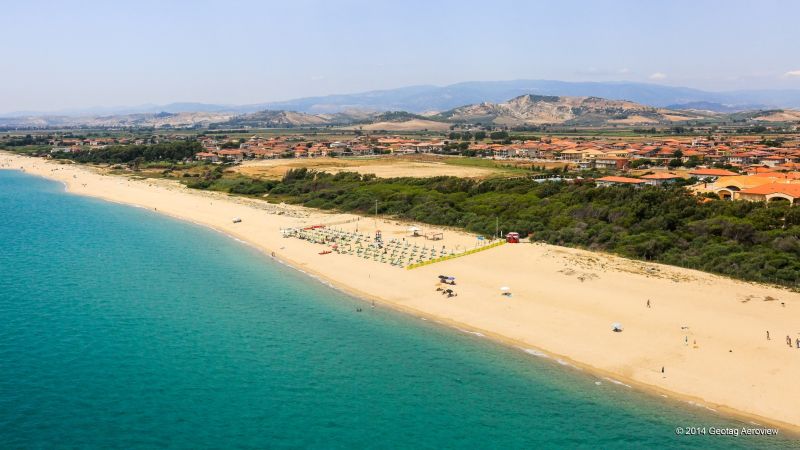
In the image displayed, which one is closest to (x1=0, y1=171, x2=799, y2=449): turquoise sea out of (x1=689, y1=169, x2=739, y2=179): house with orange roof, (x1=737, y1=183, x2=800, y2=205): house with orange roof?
(x1=737, y1=183, x2=800, y2=205): house with orange roof

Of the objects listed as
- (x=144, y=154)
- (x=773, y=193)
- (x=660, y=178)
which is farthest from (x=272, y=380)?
(x=144, y=154)

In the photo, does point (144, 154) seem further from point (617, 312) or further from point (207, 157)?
point (617, 312)

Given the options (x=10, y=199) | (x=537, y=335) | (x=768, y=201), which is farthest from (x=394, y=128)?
(x=537, y=335)

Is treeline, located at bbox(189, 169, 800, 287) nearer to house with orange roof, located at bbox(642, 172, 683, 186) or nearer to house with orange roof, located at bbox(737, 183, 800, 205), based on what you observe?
house with orange roof, located at bbox(737, 183, 800, 205)

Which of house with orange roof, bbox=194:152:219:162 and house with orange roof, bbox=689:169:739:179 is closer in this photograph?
house with orange roof, bbox=689:169:739:179

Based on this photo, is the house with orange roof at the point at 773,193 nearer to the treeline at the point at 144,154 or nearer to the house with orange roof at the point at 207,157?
the house with orange roof at the point at 207,157

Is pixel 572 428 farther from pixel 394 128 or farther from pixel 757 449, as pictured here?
pixel 394 128
